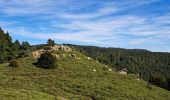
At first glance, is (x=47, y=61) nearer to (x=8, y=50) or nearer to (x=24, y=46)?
(x=8, y=50)

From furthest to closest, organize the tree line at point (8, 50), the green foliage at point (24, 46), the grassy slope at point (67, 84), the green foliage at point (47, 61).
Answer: the green foliage at point (24, 46) < the tree line at point (8, 50) < the green foliage at point (47, 61) < the grassy slope at point (67, 84)

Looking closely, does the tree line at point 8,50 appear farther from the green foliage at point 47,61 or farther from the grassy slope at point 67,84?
the grassy slope at point 67,84

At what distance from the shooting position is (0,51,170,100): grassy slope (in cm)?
5136

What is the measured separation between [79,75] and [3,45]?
5043 centimetres

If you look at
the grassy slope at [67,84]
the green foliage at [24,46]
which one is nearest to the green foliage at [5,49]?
the green foliage at [24,46]

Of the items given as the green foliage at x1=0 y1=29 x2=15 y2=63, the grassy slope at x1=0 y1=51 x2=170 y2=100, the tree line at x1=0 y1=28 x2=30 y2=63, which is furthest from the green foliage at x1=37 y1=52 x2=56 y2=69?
the green foliage at x1=0 y1=29 x2=15 y2=63

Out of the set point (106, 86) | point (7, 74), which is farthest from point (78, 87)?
point (7, 74)

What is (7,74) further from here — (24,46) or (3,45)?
(24,46)

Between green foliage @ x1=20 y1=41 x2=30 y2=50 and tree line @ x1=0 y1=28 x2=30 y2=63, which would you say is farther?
green foliage @ x1=20 y1=41 x2=30 y2=50

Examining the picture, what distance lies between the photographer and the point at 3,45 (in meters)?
113

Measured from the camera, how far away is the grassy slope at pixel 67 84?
2022 inches

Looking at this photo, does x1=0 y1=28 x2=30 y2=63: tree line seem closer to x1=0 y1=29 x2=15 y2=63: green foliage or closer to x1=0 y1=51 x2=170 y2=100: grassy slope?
x1=0 y1=29 x2=15 y2=63: green foliage

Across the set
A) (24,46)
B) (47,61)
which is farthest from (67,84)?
(24,46)

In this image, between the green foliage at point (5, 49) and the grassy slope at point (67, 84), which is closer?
the grassy slope at point (67, 84)
